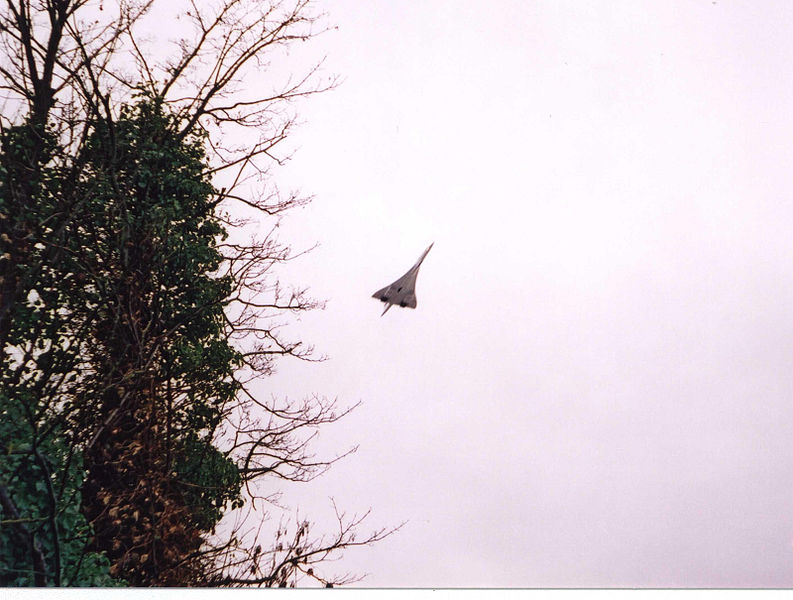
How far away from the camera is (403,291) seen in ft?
9.78

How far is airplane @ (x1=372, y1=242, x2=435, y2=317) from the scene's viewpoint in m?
2.96

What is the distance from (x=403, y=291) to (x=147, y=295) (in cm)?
123

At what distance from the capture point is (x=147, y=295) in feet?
9.59

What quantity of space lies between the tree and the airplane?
1.28 feet

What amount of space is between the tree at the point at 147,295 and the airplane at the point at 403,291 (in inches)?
15.3

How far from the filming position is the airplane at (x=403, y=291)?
9.71 feet

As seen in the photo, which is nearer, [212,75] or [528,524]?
[528,524]

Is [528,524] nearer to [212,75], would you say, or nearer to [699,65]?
[699,65]

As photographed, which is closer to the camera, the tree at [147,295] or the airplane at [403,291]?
the tree at [147,295]

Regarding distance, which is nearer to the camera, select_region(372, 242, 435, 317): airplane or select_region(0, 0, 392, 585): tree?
select_region(0, 0, 392, 585): tree

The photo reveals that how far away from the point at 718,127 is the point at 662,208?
0.49 meters

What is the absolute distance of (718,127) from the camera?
3029 mm

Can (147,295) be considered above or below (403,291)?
below

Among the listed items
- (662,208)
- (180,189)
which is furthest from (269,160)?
(662,208)
